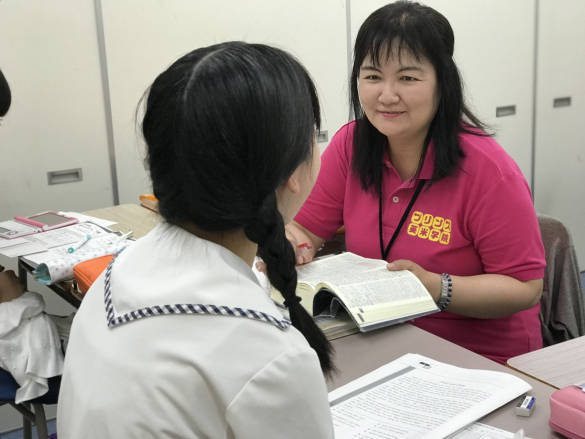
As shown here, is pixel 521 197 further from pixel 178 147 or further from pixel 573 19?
pixel 573 19

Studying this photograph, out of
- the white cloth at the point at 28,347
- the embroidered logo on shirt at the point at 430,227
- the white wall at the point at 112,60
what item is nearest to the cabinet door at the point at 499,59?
the white wall at the point at 112,60

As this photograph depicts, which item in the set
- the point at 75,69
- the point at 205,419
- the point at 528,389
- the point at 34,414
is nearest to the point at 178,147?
the point at 205,419

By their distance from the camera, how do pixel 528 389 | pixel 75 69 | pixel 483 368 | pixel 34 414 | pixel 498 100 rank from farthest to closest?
pixel 498 100 → pixel 75 69 → pixel 34 414 → pixel 483 368 → pixel 528 389

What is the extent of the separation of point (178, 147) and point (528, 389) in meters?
0.72

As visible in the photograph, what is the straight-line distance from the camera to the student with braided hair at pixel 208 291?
573 millimetres

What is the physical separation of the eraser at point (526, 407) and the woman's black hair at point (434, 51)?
2.20 feet

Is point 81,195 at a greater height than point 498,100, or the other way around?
point 498,100

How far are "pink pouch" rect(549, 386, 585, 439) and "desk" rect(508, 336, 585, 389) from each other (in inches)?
6.3

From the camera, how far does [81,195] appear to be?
2535 millimetres

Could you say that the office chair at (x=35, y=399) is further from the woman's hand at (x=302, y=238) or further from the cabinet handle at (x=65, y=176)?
the cabinet handle at (x=65, y=176)

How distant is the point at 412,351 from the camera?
1204 mm

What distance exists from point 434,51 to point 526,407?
0.89 meters

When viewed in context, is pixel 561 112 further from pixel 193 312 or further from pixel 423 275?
pixel 193 312

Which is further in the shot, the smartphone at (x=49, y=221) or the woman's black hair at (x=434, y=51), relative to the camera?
the smartphone at (x=49, y=221)
